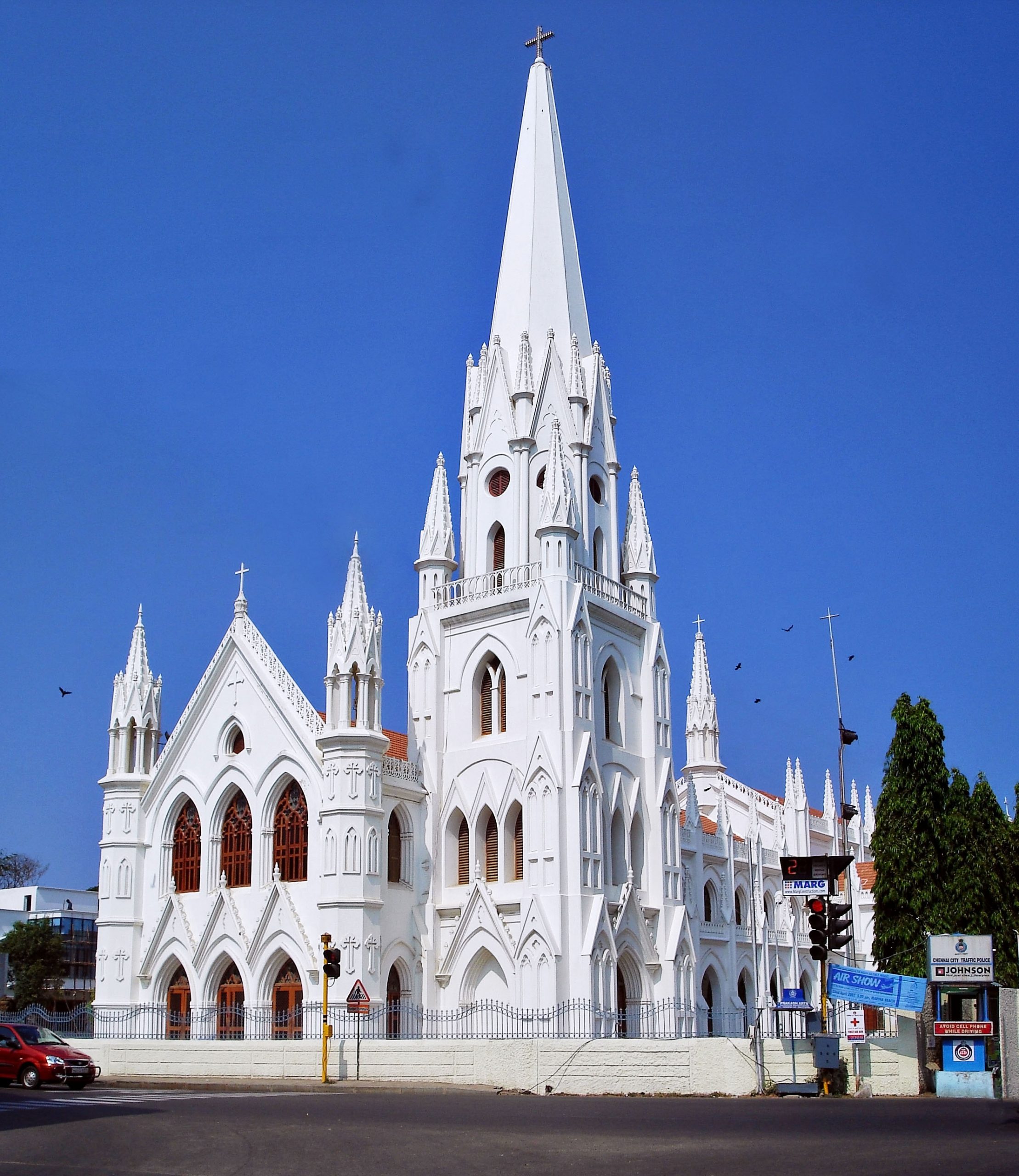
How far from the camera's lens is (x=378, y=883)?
1569 inches

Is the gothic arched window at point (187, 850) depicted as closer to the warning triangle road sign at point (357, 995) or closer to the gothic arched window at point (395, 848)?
the gothic arched window at point (395, 848)

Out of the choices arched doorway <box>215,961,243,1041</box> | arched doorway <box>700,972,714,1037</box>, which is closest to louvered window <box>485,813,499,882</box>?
arched doorway <box>215,961,243,1041</box>

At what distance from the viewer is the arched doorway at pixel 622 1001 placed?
41062 millimetres

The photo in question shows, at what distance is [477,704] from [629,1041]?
1894 centimetres

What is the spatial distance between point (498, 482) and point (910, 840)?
17.5 m

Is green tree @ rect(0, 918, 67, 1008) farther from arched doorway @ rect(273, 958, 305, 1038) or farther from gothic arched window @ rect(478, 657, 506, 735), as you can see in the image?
gothic arched window @ rect(478, 657, 506, 735)

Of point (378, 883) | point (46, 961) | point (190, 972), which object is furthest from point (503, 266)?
point (46, 961)

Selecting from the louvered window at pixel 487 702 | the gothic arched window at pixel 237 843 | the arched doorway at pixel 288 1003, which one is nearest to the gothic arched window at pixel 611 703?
the louvered window at pixel 487 702

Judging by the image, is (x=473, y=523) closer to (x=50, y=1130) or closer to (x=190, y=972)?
(x=190, y=972)

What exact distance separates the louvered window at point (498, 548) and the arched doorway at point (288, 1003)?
1421cm

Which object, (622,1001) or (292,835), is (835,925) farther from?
(292,835)

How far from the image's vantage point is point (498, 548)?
46.4 meters

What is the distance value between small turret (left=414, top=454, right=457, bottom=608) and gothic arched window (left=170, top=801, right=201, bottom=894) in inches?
403

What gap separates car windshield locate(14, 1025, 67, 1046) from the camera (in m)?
28.9
